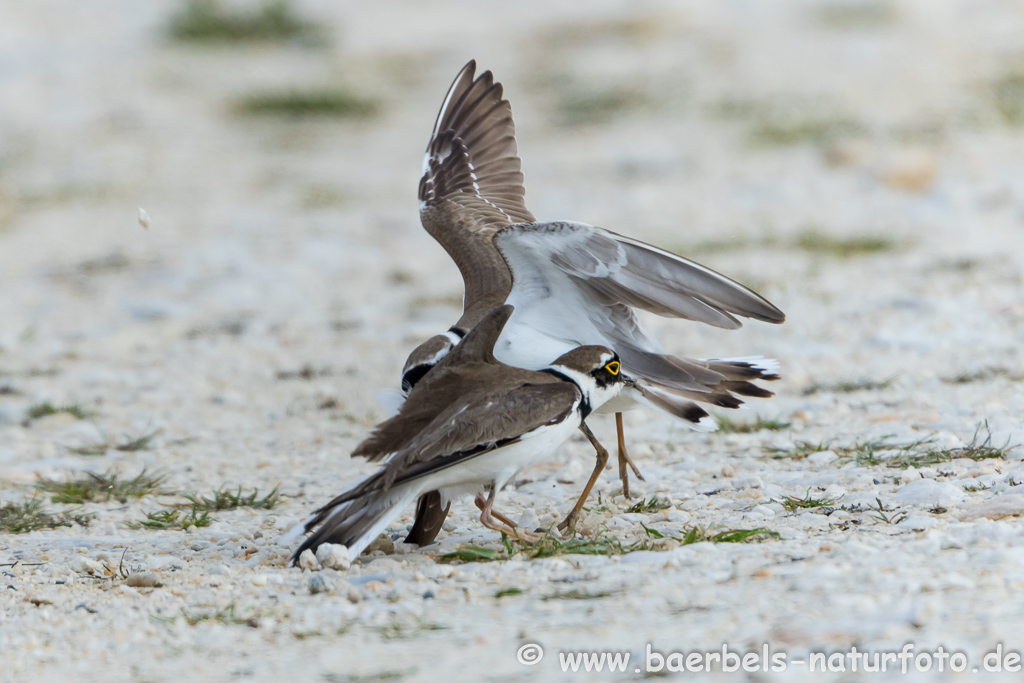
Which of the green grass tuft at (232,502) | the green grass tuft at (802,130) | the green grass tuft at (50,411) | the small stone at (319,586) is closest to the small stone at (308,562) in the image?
the small stone at (319,586)

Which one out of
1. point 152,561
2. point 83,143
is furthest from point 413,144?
point 152,561

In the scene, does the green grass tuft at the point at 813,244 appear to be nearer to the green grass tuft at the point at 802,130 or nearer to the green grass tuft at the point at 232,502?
the green grass tuft at the point at 802,130

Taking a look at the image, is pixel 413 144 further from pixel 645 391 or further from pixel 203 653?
pixel 203 653

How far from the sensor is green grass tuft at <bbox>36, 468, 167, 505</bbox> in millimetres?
4516

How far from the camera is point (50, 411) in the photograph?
5.63 meters

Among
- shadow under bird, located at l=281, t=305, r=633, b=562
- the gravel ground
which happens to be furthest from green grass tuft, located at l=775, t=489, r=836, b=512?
shadow under bird, located at l=281, t=305, r=633, b=562

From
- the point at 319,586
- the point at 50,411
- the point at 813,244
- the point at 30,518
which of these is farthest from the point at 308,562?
the point at 813,244

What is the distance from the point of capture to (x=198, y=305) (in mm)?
7477

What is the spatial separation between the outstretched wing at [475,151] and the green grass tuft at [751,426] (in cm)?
171

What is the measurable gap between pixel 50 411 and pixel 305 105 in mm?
7084

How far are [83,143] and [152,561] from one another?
8.21m

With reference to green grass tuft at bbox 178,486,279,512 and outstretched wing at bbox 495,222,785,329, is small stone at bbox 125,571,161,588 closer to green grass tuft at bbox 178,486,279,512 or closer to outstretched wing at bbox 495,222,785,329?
green grass tuft at bbox 178,486,279,512

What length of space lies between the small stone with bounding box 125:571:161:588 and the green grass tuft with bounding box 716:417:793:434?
247 centimetres

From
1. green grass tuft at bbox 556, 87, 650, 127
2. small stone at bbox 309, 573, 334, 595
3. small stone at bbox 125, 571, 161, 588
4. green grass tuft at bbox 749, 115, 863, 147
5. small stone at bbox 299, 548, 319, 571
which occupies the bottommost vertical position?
small stone at bbox 125, 571, 161, 588
